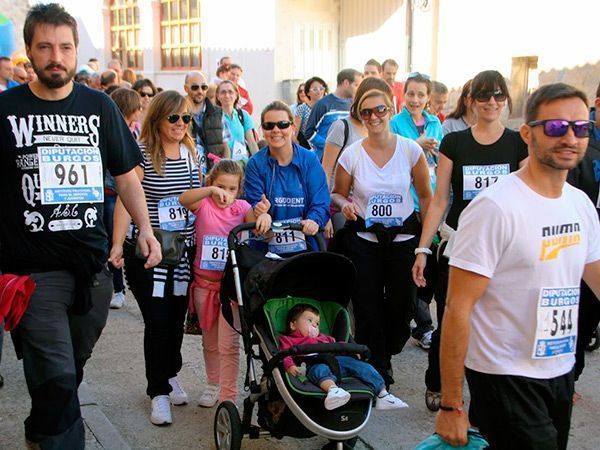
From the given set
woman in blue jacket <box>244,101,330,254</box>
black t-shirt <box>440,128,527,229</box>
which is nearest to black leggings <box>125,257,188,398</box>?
woman in blue jacket <box>244,101,330,254</box>

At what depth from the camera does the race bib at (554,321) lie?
2.75 meters

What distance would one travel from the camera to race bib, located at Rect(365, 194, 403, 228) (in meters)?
4.82

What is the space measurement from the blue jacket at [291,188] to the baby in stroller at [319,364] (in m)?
0.83

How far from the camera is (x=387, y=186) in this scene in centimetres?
484

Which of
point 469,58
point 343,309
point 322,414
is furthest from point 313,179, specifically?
point 469,58

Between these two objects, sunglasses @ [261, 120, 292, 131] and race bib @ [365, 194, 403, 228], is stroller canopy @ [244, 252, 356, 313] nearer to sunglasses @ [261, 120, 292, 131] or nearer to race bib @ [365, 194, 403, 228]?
race bib @ [365, 194, 403, 228]

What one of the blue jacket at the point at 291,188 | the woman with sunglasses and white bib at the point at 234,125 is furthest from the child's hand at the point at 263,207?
the woman with sunglasses and white bib at the point at 234,125

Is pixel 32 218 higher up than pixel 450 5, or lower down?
lower down

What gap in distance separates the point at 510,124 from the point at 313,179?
10.2 m

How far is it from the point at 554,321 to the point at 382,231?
6.78 ft

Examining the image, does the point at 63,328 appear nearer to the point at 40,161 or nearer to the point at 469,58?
the point at 40,161

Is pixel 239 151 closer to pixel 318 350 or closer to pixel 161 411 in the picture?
pixel 161 411

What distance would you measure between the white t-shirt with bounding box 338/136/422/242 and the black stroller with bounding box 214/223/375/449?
0.60 meters

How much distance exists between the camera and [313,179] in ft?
15.6
